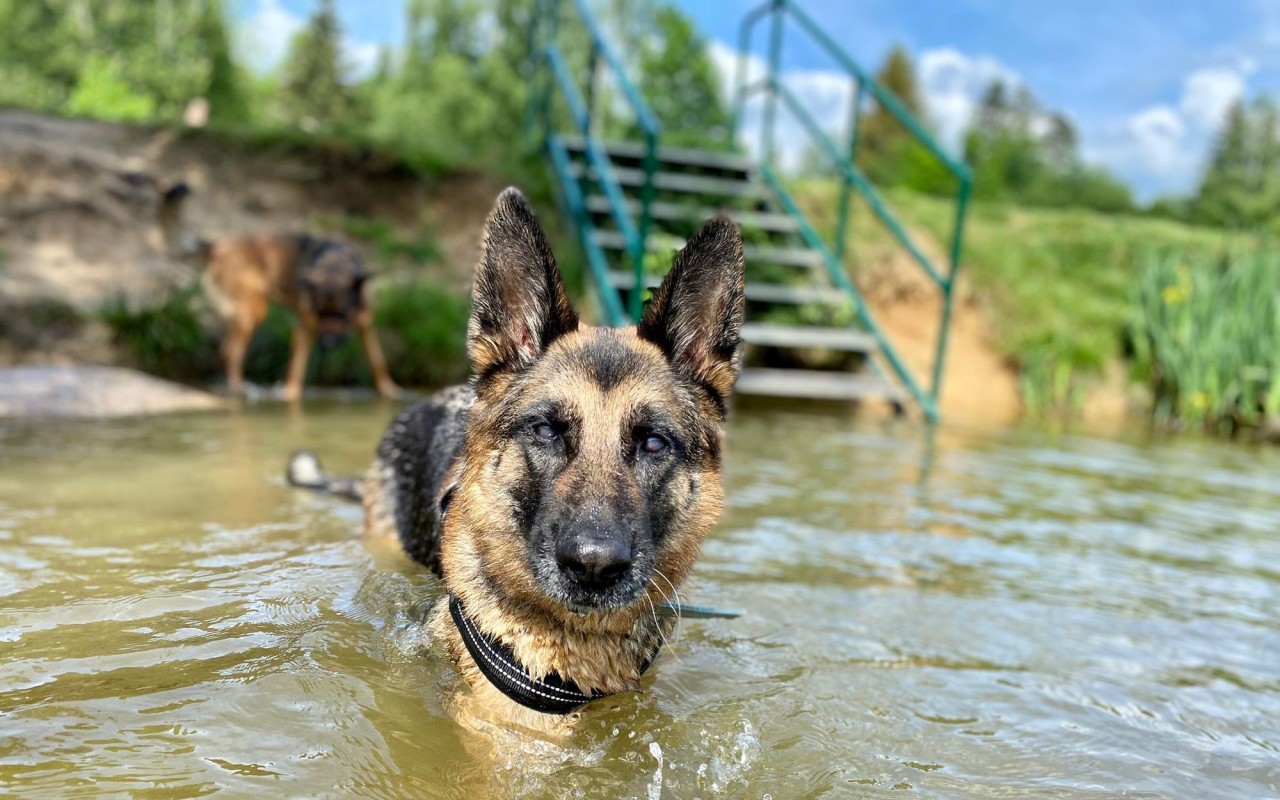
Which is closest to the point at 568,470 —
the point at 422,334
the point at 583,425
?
the point at 583,425

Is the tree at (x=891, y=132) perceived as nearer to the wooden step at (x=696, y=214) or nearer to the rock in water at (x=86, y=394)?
the wooden step at (x=696, y=214)

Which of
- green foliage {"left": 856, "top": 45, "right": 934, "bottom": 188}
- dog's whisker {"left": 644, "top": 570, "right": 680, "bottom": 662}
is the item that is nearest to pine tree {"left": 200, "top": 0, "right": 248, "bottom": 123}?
green foliage {"left": 856, "top": 45, "right": 934, "bottom": 188}

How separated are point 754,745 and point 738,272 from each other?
4.85ft

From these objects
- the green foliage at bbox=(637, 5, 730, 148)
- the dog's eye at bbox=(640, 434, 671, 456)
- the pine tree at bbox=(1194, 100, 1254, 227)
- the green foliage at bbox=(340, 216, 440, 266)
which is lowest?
the dog's eye at bbox=(640, 434, 671, 456)

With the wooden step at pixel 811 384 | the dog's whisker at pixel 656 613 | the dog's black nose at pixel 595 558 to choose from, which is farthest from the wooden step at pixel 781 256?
the dog's black nose at pixel 595 558

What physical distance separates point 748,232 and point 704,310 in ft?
28.6

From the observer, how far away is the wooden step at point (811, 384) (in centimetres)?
980

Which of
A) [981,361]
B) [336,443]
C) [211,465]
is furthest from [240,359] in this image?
[981,361]

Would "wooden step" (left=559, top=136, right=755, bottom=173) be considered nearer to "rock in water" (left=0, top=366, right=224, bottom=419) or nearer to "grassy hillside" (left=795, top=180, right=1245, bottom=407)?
"grassy hillside" (left=795, top=180, right=1245, bottom=407)

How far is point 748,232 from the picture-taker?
11.4 meters

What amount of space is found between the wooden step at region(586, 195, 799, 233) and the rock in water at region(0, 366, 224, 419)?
506 cm

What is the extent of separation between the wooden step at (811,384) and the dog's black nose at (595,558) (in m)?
7.39

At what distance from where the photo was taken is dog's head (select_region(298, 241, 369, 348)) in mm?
8383

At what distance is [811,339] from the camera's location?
33.4 ft
